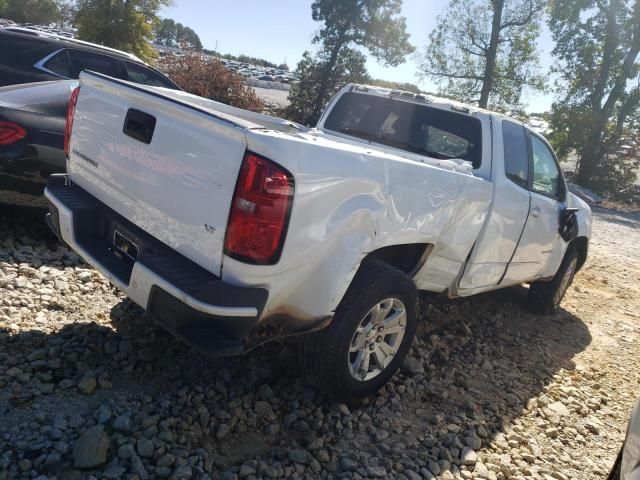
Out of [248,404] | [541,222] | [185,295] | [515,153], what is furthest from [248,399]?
[541,222]

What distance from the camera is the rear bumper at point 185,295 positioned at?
2.40 metres

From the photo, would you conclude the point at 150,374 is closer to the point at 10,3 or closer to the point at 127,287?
the point at 127,287

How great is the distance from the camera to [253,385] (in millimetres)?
3279

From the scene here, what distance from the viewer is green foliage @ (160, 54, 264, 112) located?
13828 millimetres

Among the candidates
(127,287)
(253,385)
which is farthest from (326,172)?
(253,385)

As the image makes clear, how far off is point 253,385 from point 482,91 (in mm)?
20276

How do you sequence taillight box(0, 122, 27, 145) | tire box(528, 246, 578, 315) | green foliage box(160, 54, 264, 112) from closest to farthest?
taillight box(0, 122, 27, 145) → tire box(528, 246, 578, 315) → green foliage box(160, 54, 264, 112)

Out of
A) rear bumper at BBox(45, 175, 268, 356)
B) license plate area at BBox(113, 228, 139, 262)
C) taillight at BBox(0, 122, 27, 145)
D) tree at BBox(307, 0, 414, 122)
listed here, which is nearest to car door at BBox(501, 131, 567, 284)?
rear bumper at BBox(45, 175, 268, 356)

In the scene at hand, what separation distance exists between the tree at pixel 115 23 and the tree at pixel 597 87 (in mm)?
15270

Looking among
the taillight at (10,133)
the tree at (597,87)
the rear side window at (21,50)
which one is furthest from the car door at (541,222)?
the tree at (597,87)

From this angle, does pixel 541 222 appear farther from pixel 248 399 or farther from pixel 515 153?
pixel 248 399

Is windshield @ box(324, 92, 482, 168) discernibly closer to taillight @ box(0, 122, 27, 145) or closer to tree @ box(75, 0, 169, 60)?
taillight @ box(0, 122, 27, 145)

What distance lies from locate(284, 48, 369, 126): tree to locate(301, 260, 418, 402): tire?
1733cm

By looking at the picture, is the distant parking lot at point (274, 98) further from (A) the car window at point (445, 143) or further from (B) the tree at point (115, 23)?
(A) the car window at point (445, 143)
